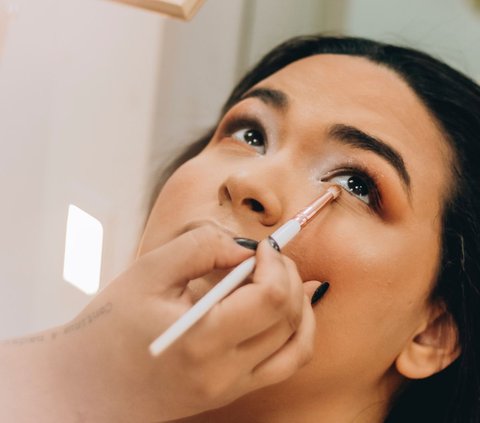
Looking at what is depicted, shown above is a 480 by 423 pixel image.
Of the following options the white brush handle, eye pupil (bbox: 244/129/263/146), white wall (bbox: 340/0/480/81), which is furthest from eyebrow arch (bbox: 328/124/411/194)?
white wall (bbox: 340/0/480/81)

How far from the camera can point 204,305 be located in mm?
460

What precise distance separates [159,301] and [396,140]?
0.36 metres

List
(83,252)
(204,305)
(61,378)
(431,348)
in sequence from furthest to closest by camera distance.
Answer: (83,252) < (431,348) < (61,378) < (204,305)

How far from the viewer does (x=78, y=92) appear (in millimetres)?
1137

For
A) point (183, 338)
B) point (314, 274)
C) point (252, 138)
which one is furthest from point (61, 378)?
point (252, 138)

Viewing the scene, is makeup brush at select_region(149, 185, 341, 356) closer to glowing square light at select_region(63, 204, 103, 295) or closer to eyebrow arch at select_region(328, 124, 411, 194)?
eyebrow arch at select_region(328, 124, 411, 194)

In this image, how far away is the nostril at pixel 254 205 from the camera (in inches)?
26.3

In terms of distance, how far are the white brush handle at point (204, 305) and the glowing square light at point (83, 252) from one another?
2.04 feet

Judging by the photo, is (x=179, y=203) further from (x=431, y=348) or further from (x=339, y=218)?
(x=431, y=348)

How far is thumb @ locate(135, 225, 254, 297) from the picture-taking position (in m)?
0.52

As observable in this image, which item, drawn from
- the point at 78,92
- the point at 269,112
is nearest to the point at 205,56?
→ the point at 78,92

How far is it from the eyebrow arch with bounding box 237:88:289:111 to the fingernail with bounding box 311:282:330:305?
0.21 m

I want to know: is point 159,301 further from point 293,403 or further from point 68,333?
point 293,403

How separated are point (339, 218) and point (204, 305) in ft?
0.96
